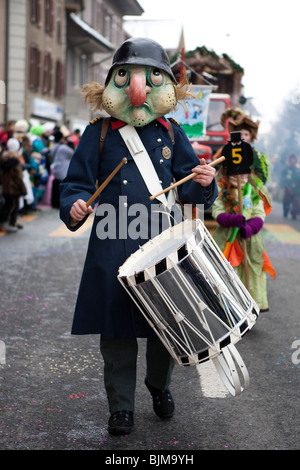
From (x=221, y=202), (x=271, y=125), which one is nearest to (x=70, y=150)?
(x=221, y=202)

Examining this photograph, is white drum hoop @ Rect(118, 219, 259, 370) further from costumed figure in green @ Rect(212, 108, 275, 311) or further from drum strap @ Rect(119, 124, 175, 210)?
costumed figure in green @ Rect(212, 108, 275, 311)

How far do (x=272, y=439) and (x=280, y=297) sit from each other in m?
4.03

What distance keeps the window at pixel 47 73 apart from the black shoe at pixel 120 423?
2808 cm

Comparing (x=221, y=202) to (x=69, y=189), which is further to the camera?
(x=221, y=202)

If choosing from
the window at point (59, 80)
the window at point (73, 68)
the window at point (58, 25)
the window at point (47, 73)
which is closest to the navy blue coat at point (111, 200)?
the window at point (47, 73)

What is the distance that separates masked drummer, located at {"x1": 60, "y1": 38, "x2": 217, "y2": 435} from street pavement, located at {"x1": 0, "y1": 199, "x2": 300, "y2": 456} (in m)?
0.25

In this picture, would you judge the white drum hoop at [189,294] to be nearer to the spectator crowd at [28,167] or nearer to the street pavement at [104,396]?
the street pavement at [104,396]

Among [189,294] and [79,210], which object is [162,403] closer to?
[189,294]

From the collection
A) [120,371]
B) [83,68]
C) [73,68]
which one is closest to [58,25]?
[73,68]

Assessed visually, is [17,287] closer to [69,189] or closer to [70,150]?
[69,189]

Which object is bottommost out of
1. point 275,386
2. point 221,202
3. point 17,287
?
point 17,287

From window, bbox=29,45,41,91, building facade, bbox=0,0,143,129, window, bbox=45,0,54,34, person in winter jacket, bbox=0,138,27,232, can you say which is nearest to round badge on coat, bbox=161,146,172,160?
person in winter jacket, bbox=0,138,27,232

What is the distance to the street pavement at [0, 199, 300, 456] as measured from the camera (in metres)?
3.70

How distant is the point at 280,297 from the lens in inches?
303
